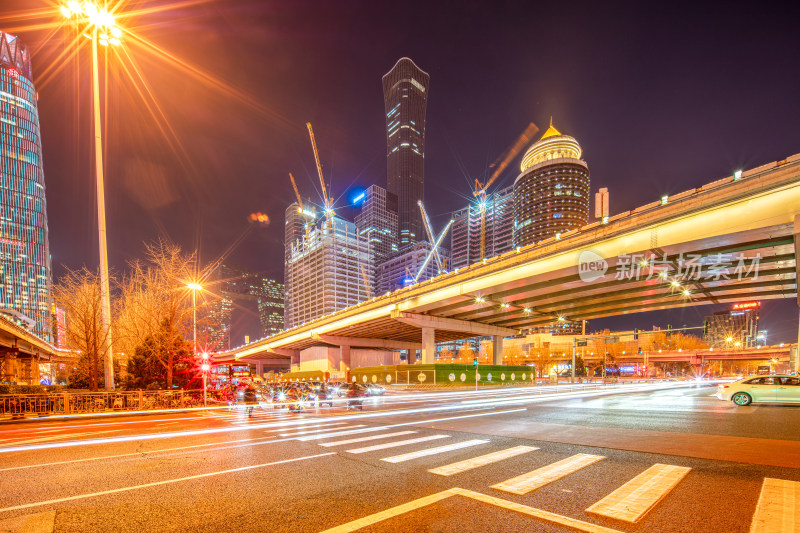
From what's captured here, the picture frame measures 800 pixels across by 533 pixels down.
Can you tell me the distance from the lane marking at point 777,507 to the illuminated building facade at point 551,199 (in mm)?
171718

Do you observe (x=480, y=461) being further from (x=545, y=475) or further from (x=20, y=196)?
(x=20, y=196)

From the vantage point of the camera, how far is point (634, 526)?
4297mm

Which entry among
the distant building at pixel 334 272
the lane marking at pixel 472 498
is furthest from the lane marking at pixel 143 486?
the distant building at pixel 334 272

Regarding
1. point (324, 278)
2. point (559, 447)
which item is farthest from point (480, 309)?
point (324, 278)

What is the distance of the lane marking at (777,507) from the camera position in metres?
4.20

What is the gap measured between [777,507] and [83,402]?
25.4 meters

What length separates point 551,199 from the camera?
573 ft

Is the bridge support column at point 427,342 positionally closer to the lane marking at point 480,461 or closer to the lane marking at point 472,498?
the lane marking at point 480,461

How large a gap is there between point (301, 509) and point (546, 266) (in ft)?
94.2

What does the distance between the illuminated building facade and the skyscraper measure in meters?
194

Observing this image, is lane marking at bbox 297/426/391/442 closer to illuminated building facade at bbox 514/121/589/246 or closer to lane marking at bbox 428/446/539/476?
lane marking at bbox 428/446/539/476

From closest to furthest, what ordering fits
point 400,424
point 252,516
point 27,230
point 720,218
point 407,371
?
1. point 252,516
2. point 400,424
3. point 720,218
4. point 407,371
5. point 27,230

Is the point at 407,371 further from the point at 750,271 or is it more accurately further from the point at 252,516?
the point at 252,516

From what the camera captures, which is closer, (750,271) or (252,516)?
(252,516)
